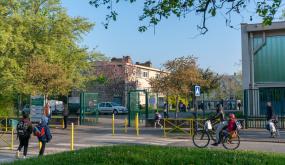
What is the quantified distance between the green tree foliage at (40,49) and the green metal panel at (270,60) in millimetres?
13126

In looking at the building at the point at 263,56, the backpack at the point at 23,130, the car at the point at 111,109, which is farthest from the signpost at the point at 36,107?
the car at the point at 111,109

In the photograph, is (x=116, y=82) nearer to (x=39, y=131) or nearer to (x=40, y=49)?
(x=40, y=49)

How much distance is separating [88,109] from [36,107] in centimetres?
563

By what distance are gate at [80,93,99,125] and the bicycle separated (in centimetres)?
1489

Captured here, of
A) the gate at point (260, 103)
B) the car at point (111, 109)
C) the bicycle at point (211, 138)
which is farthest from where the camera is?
the car at point (111, 109)

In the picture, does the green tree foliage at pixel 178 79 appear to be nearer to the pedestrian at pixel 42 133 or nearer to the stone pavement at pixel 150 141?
the stone pavement at pixel 150 141

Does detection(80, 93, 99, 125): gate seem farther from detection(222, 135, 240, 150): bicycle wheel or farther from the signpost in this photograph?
detection(222, 135, 240, 150): bicycle wheel

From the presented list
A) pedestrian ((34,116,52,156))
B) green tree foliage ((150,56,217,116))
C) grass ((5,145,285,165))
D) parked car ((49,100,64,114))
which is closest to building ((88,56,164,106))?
parked car ((49,100,64,114))

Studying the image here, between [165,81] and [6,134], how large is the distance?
10.7m

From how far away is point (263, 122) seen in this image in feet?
85.5

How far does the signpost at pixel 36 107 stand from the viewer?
89.0 feet

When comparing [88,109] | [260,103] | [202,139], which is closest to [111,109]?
[88,109]

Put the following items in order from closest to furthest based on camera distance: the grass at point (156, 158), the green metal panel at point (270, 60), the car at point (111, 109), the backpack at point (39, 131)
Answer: the grass at point (156, 158) < the backpack at point (39, 131) < the green metal panel at point (270, 60) < the car at point (111, 109)

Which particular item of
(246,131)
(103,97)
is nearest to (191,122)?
(246,131)
